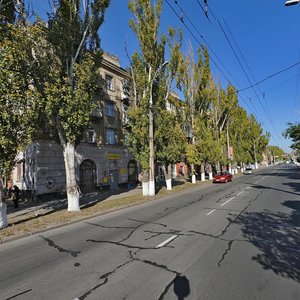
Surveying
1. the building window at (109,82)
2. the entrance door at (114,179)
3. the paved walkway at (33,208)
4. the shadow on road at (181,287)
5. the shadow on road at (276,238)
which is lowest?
the shadow on road at (276,238)

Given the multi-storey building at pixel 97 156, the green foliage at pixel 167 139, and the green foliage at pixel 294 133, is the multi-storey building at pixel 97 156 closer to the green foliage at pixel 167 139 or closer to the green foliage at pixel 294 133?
the green foliage at pixel 167 139

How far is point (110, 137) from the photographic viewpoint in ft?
98.1

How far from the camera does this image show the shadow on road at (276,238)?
18.7 ft

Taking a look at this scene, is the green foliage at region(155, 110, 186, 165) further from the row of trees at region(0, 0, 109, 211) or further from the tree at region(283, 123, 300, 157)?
the tree at region(283, 123, 300, 157)

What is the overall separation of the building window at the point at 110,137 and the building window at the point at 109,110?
5.64 feet

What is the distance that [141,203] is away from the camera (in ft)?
58.7

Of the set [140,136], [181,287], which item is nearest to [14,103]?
[181,287]

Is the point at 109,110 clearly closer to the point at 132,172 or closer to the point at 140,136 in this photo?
the point at 132,172

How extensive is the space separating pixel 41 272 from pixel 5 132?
21.2ft

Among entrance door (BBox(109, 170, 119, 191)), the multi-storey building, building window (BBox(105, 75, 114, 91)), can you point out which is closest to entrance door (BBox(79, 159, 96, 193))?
the multi-storey building

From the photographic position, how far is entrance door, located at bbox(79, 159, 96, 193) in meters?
26.3

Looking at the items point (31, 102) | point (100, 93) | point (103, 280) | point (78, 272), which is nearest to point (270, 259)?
point (103, 280)

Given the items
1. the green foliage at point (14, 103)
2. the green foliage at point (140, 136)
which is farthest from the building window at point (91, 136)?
the green foliage at point (14, 103)

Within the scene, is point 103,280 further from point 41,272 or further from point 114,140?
point 114,140
